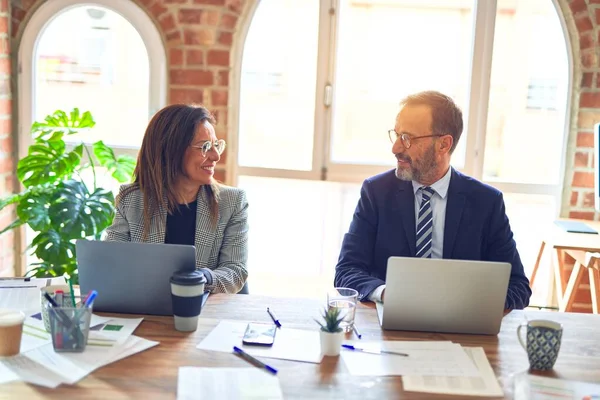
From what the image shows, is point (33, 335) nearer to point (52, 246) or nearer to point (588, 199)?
point (52, 246)

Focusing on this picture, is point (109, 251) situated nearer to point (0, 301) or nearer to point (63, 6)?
point (0, 301)

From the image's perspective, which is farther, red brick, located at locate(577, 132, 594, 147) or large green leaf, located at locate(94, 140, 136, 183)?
red brick, located at locate(577, 132, 594, 147)

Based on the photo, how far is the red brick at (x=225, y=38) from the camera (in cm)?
344

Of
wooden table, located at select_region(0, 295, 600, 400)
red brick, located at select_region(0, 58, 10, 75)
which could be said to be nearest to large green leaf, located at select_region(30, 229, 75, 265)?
red brick, located at select_region(0, 58, 10, 75)

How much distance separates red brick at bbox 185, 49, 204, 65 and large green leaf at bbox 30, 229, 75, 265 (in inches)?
40.7

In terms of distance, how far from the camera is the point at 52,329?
5.20ft

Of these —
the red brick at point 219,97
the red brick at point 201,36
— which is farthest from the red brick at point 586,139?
the red brick at point 201,36

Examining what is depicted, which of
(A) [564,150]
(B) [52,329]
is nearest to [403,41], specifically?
(A) [564,150]

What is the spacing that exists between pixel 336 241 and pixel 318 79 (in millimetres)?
839

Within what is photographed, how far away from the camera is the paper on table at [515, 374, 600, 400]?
1.46 m

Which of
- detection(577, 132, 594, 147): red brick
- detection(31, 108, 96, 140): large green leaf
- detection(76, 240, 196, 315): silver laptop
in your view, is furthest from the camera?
detection(577, 132, 594, 147): red brick

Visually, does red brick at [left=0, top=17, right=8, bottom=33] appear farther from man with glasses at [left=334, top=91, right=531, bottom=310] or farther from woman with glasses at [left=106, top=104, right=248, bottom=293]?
man with glasses at [left=334, top=91, right=531, bottom=310]

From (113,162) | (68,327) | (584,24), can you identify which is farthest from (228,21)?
(68,327)

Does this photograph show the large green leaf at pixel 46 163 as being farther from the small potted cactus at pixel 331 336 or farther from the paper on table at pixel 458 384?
the paper on table at pixel 458 384
